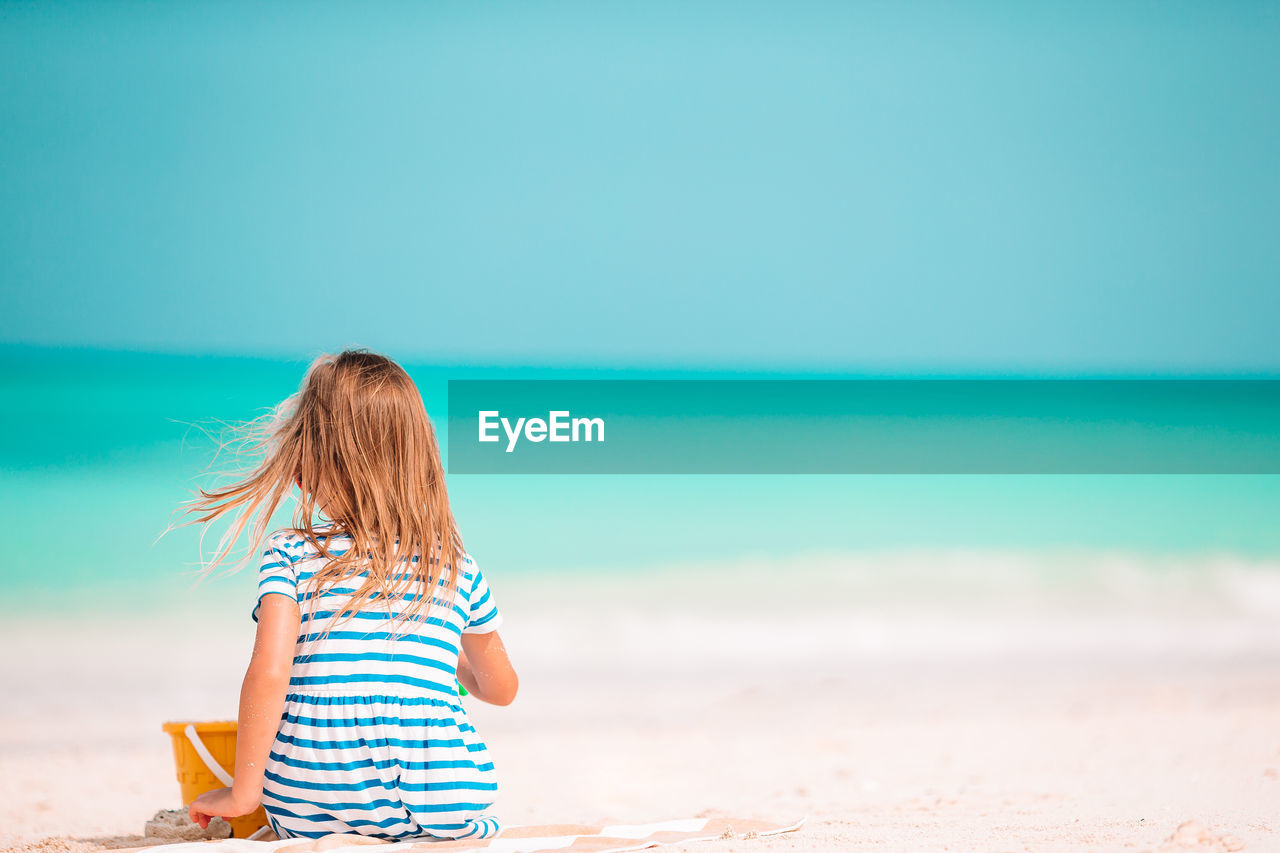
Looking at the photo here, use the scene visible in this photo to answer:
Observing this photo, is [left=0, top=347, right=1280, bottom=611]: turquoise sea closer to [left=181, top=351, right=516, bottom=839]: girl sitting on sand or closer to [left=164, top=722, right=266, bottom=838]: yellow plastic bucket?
[left=164, top=722, right=266, bottom=838]: yellow plastic bucket

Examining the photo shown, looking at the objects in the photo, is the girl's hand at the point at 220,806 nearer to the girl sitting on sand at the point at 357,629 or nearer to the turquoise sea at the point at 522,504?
the girl sitting on sand at the point at 357,629

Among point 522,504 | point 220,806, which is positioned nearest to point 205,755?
point 220,806

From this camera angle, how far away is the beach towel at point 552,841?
32.1 inches

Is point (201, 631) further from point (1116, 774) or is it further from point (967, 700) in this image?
point (1116, 774)

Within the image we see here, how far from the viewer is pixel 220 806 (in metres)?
0.80

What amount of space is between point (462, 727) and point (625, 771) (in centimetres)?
77

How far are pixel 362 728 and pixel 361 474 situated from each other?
20 centimetres

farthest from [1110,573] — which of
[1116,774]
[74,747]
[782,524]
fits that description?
[74,747]

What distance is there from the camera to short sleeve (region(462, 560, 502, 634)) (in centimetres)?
90

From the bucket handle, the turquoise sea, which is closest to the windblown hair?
the bucket handle
